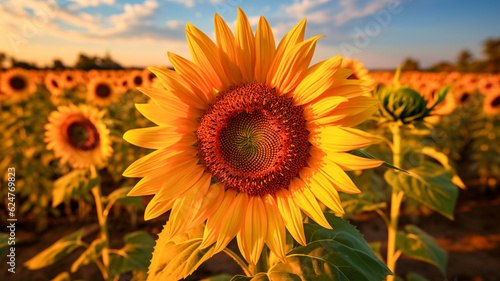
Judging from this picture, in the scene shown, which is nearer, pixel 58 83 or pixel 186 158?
pixel 186 158

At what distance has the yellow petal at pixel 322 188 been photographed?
1108 mm

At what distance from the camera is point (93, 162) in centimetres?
279

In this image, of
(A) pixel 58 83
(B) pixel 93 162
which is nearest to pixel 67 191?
(B) pixel 93 162

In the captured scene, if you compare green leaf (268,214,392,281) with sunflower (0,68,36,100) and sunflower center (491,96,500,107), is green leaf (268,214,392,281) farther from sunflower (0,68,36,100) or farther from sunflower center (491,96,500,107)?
sunflower center (491,96,500,107)

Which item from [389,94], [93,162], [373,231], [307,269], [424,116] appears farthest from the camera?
[373,231]

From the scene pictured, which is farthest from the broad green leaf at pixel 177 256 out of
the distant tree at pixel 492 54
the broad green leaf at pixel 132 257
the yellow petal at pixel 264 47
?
the distant tree at pixel 492 54

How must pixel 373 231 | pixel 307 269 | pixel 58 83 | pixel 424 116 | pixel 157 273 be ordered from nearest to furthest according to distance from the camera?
pixel 307 269
pixel 157 273
pixel 424 116
pixel 373 231
pixel 58 83

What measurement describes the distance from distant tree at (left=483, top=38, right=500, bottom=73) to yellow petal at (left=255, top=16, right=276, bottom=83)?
30.5 meters

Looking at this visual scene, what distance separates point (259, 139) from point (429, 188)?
1.23 metres

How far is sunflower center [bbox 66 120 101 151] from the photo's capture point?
3.11 meters

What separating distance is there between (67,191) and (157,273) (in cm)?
159

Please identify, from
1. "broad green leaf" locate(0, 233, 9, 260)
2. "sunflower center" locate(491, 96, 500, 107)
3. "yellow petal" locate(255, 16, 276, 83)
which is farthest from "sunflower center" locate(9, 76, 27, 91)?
"sunflower center" locate(491, 96, 500, 107)

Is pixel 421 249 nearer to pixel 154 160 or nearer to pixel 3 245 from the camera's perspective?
pixel 154 160

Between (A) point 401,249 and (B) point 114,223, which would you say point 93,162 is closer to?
(A) point 401,249
